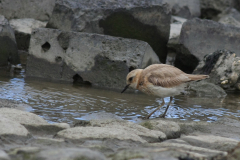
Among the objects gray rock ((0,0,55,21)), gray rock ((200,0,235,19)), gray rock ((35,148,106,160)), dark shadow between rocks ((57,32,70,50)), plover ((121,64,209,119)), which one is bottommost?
gray rock ((35,148,106,160))

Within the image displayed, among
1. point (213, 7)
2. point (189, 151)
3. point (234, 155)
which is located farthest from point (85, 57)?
point (213, 7)

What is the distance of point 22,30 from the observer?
9.91 m

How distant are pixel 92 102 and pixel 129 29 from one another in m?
3.80

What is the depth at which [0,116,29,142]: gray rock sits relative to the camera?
10.7 ft

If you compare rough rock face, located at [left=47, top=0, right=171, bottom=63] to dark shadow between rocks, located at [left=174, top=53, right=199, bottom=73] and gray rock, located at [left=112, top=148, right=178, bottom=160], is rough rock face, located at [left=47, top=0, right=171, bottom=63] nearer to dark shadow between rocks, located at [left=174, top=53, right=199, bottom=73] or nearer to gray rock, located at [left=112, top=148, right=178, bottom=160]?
dark shadow between rocks, located at [left=174, top=53, right=199, bottom=73]

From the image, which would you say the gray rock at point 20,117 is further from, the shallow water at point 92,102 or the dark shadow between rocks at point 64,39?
the dark shadow between rocks at point 64,39

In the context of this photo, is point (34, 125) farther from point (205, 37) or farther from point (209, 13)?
point (209, 13)

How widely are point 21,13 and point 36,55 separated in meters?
3.91

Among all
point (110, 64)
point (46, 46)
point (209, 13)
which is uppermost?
point (209, 13)

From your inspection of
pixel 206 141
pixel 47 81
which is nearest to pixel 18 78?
pixel 47 81

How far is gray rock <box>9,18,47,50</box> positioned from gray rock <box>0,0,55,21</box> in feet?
0.86

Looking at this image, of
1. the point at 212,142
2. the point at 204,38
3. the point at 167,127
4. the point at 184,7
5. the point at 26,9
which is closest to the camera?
the point at 212,142

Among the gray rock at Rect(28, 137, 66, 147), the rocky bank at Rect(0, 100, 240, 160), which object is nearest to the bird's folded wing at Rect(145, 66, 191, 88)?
the rocky bank at Rect(0, 100, 240, 160)

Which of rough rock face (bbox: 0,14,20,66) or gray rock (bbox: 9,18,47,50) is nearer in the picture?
rough rock face (bbox: 0,14,20,66)
